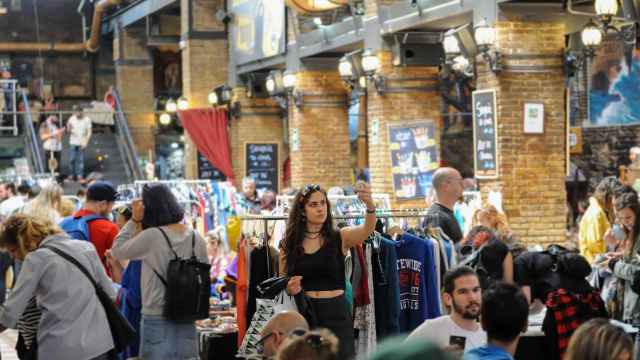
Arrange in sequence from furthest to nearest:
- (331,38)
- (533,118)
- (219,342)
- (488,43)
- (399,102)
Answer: (331,38) → (399,102) → (533,118) → (488,43) → (219,342)

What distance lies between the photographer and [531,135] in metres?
12.6

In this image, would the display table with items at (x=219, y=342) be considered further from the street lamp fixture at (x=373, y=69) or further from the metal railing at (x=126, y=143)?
the metal railing at (x=126, y=143)

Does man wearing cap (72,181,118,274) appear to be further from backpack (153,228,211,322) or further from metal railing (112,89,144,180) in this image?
metal railing (112,89,144,180)

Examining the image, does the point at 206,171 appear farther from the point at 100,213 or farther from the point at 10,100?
the point at 100,213

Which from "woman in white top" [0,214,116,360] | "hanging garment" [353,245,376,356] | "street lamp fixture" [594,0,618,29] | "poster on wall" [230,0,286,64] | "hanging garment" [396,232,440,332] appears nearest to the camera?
"woman in white top" [0,214,116,360]

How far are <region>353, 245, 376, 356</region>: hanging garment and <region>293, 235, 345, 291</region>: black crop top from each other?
0.60 meters

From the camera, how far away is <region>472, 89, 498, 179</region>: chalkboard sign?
12648 mm

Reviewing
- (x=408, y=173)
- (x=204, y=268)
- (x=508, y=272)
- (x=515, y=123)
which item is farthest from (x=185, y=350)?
(x=408, y=173)

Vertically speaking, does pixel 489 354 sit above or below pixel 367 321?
above

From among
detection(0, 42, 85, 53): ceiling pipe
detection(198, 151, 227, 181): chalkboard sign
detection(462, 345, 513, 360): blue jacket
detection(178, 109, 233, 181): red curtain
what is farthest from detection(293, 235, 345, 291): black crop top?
detection(0, 42, 85, 53): ceiling pipe

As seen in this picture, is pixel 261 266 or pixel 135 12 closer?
pixel 261 266

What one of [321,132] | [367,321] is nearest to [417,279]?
[367,321]

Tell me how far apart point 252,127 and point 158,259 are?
15589 mm

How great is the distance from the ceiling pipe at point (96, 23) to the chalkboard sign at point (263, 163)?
7588 millimetres
